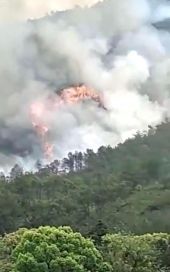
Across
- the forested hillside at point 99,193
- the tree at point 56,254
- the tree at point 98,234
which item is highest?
the forested hillside at point 99,193

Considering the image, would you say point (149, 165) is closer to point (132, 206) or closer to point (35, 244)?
point (132, 206)

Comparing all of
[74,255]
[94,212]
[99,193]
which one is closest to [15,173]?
[99,193]

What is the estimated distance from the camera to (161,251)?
35.0 meters

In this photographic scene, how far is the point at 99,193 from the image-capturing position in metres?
79.4

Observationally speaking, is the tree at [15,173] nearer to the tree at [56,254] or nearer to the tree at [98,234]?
the tree at [98,234]

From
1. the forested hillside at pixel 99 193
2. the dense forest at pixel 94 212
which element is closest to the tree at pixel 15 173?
the forested hillside at pixel 99 193

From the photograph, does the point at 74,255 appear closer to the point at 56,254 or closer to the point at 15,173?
the point at 56,254

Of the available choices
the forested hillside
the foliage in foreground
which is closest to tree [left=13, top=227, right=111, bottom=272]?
the foliage in foreground

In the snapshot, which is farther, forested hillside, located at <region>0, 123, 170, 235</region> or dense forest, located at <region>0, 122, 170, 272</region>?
forested hillside, located at <region>0, 123, 170, 235</region>

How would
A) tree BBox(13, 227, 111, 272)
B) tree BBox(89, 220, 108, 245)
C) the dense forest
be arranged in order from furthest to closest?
tree BBox(89, 220, 108, 245), the dense forest, tree BBox(13, 227, 111, 272)

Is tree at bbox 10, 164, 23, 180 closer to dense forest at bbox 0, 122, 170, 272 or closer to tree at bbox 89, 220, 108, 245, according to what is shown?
dense forest at bbox 0, 122, 170, 272

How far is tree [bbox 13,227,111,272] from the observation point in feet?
89.7

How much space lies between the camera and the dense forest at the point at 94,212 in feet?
93.7

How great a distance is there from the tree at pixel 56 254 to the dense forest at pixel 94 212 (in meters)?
0.04
